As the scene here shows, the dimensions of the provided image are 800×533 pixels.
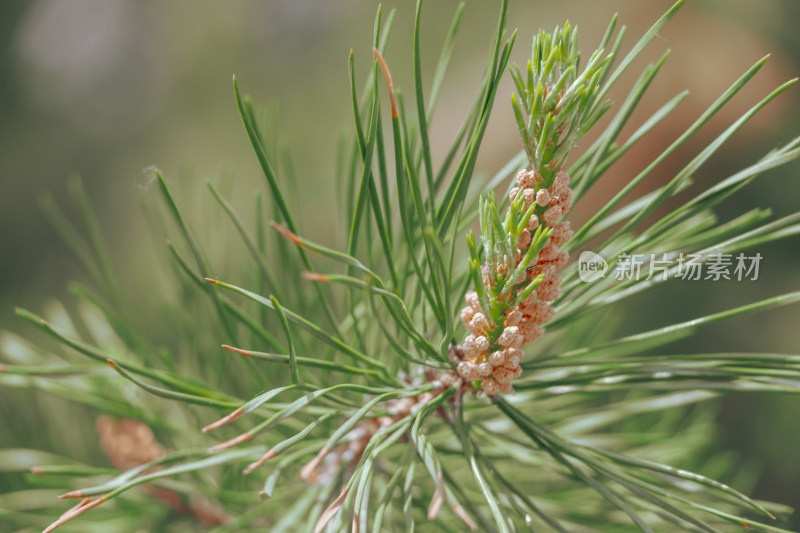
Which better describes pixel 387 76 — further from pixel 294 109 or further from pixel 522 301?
pixel 294 109

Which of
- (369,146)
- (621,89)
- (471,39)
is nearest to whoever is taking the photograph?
(369,146)

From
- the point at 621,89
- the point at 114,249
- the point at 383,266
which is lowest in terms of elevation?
the point at 383,266

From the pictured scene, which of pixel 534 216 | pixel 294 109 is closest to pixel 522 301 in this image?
pixel 534 216

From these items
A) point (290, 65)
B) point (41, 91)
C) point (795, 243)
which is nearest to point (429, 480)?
point (795, 243)

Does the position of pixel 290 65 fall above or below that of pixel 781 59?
above

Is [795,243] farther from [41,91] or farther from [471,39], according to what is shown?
[41,91]

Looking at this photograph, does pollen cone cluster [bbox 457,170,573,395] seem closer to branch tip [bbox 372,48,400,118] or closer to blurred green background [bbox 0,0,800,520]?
branch tip [bbox 372,48,400,118]

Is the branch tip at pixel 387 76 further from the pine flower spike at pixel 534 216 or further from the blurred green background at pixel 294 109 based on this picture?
the blurred green background at pixel 294 109

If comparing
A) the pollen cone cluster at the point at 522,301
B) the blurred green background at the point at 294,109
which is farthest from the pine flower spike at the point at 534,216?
the blurred green background at the point at 294,109
